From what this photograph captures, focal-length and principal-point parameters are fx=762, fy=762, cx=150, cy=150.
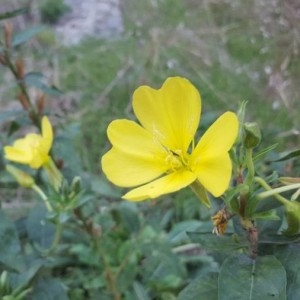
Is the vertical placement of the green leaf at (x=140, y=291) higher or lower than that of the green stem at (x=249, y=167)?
lower

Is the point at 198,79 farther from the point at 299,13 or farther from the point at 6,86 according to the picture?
the point at 6,86

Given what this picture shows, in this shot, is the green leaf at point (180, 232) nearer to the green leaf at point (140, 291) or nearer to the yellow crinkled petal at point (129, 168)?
the green leaf at point (140, 291)

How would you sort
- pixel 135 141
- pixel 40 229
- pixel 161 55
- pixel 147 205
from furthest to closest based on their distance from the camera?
pixel 161 55 < pixel 147 205 < pixel 40 229 < pixel 135 141

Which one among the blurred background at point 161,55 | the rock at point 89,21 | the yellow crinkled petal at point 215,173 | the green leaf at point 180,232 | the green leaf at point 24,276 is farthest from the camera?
the rock at point 89,21

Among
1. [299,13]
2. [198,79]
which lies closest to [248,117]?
[198,79]

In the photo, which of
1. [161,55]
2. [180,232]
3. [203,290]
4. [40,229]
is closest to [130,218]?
[180,232]

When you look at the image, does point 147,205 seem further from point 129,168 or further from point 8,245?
point 129,168

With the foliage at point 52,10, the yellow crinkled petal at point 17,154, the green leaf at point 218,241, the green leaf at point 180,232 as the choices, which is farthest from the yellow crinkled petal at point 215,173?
the foliage at point 52,10
